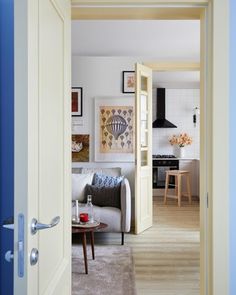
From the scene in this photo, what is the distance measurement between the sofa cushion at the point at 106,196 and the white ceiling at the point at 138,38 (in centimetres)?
201

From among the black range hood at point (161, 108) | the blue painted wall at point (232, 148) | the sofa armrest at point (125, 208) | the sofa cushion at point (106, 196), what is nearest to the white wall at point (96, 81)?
the sofa cushion at point (106, 196)

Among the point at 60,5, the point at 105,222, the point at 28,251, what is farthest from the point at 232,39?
the point at 105,222

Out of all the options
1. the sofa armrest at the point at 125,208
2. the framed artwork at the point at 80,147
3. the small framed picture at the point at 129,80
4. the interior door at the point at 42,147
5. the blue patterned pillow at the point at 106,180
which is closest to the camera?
the interior door at the point at 42,147

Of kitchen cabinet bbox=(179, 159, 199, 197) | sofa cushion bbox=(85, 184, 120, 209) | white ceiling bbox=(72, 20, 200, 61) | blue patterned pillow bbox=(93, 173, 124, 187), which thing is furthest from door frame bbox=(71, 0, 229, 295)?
kitchen cabinet bbox=(179, 159, 199, 197)

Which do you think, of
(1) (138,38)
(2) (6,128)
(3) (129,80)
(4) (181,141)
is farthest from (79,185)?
(4) (181,141)

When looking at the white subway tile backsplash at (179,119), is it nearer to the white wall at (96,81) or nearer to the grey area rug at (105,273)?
the white wall at (96,81)

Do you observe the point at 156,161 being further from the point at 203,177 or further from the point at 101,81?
the point at 203,177

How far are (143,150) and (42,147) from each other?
406 centimetres

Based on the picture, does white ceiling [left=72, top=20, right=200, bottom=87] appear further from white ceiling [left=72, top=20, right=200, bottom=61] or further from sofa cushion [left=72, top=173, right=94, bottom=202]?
sofa cushion [left=72, top=173, right=94, bottom=202]

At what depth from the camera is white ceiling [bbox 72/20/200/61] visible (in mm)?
4375

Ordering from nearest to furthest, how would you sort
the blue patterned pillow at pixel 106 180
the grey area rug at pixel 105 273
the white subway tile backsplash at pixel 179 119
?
the grey area rug at pixel 105 273
the blue patterned pillow at pixel 106 180
the white subway tile backsplash at pixel 179 119

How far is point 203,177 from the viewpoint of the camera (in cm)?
212

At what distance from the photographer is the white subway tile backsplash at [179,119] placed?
29.2 ft

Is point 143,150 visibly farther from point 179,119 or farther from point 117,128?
point 179,119
